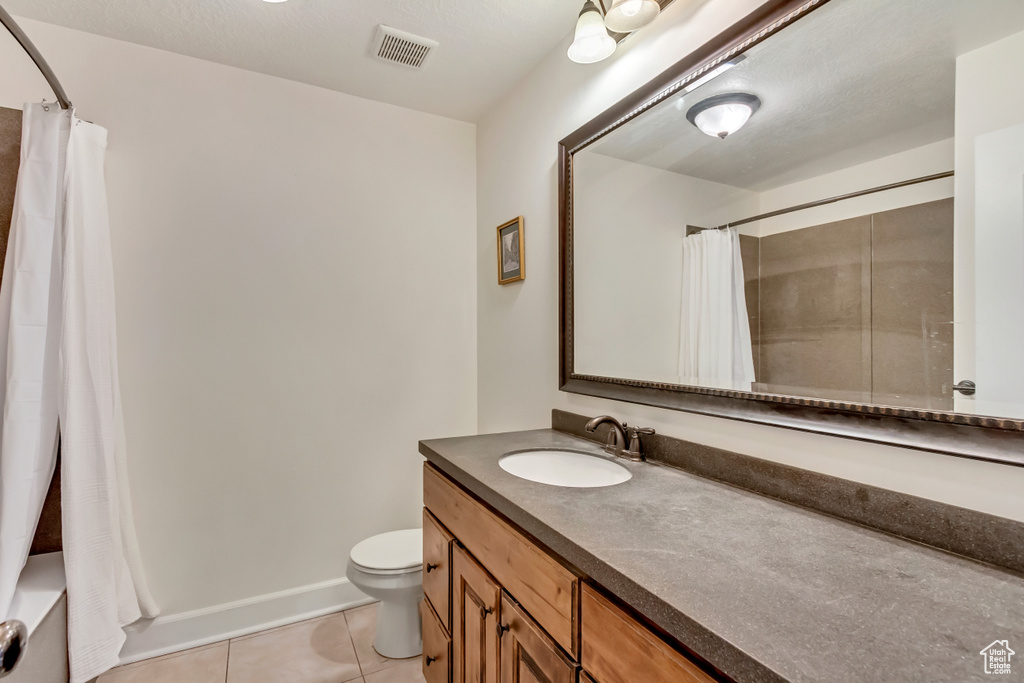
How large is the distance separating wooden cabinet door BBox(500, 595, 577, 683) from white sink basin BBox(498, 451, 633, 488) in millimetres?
414

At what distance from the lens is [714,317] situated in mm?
1279

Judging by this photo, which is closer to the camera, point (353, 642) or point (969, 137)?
point (969, 137)

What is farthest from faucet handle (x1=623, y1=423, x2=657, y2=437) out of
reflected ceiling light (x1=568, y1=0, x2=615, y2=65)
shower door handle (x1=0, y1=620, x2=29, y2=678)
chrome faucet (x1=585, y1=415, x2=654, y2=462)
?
shower door handle (x1=0, y1=620, x2=29, y2=678)

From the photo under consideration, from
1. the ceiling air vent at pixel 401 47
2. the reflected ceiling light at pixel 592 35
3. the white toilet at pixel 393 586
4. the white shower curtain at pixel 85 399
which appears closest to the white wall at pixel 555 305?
the reflected ceiling light at pixel 592 35

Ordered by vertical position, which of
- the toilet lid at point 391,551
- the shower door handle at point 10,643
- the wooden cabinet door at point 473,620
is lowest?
the toilet lid at point 391,551

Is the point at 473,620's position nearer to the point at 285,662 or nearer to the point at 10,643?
the point at 10,643

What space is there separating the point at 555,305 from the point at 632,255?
46cm

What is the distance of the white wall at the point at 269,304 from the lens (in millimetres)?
1946

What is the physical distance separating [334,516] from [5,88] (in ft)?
7.04

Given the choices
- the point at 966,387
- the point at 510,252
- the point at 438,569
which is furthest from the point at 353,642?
the point at 966,387

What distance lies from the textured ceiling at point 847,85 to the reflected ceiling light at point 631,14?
0.82 feet

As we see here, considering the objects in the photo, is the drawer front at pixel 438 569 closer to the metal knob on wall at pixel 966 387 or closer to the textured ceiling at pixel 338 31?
the metal knob on wall at pixel 966 387

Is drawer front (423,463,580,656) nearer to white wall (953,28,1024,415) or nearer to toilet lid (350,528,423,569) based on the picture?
toilet lid (350,528,423,569)

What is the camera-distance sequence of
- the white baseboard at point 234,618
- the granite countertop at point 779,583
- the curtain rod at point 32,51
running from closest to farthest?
the granite countertop at point 779,583, the curtain rod at point 32,51, the white baseboard at point 234,618
